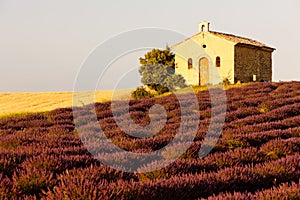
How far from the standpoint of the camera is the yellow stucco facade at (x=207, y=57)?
43.8m

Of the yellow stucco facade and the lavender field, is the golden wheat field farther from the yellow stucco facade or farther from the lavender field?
the lavender field

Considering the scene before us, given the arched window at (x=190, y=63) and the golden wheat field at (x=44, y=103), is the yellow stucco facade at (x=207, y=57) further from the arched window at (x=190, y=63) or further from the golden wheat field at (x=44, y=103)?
the golden wheat field at (x=44, y=103)

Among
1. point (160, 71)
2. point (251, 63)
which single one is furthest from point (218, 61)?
point (160, 71)

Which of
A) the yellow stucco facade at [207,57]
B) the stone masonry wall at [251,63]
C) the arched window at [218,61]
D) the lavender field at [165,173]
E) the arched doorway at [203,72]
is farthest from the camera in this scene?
the arched doorway at [203,72]

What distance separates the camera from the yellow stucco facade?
43.8 metres

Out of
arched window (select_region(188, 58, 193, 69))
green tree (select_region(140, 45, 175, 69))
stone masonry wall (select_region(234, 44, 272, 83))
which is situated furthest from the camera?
green tree (select_region(140, 45, 175, 69))

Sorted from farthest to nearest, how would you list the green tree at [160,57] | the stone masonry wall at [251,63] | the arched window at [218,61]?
the green tree at [160,57]
the arched window at [218,61]
the stone masonry wall at [251,63]

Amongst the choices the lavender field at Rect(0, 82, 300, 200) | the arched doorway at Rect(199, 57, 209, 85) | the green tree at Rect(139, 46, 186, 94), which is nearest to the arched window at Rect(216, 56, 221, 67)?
the arched doorway at Rect(199, 57, 209, 85)

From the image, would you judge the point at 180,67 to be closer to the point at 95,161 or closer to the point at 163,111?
the point at 163,111

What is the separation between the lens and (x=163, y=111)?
16.2 metres

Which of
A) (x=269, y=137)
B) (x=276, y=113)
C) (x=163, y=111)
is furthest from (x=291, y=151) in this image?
(x=163, y=111)

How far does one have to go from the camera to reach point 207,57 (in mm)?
46344

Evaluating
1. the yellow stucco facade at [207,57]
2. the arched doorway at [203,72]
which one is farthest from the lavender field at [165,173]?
the arched doorway at [203,72]

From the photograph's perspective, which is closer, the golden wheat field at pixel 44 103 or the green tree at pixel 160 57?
the golden wheat field at pixel 44 103
